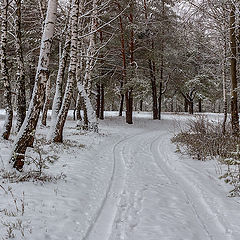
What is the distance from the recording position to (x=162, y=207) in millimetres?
4254

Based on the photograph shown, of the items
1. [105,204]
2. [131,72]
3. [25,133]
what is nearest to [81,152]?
[25,133]

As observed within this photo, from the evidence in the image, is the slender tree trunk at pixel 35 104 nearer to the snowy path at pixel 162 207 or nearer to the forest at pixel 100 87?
the forest at pixel 100 87

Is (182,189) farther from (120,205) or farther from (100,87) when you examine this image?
(100,87)

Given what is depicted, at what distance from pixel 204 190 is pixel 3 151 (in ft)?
20.5

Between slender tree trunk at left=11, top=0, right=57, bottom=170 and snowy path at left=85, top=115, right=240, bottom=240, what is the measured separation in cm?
234

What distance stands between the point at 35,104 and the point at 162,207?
3.82 meters

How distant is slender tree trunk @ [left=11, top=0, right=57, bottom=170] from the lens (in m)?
5.29

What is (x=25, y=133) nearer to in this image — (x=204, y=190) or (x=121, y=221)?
(x=121, y=221)

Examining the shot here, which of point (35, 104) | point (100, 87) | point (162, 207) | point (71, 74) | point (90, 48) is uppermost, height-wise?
point (90, 48)

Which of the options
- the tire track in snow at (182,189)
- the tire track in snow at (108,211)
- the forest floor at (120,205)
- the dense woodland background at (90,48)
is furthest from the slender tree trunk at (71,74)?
the tire track in snow at (108,211)

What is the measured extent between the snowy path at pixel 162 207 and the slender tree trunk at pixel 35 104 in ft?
7.68

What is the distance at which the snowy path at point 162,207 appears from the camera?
11.0 ft

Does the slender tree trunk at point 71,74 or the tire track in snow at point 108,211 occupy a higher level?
the slender tree trunk at point 71,74

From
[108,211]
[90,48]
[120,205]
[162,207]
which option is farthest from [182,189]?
[90,48]
